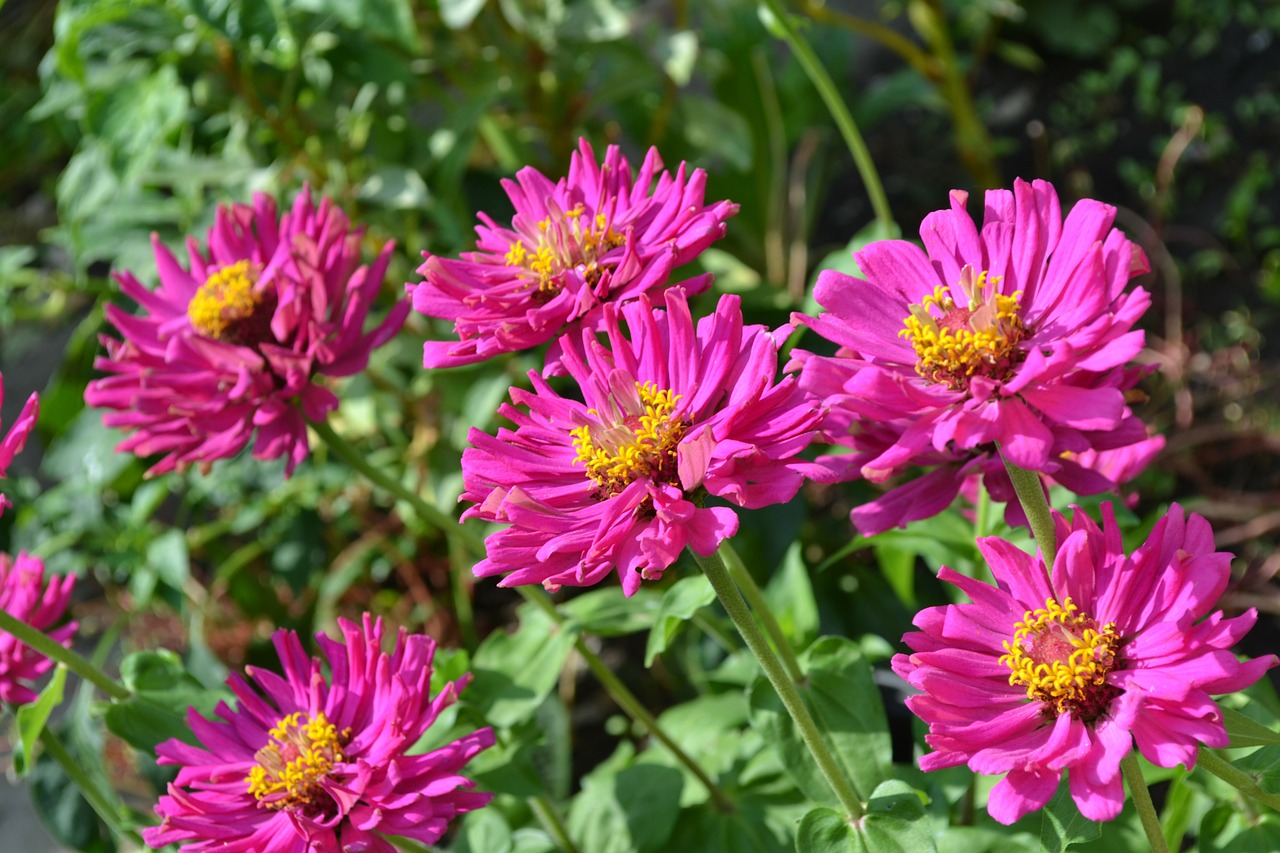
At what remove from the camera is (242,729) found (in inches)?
33.3

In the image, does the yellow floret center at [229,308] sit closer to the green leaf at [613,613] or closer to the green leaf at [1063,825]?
the green leaf at [613,613]

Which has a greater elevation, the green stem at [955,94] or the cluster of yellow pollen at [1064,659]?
the cluster of yellow pollen at [1064,659]

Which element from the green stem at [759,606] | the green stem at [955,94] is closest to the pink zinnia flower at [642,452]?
the green stem at [759,606]

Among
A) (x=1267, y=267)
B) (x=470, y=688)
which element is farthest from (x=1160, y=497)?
(x=470, y=688)

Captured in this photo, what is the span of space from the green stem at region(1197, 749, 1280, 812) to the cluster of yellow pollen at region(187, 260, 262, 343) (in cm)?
73

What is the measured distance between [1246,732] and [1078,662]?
0.42 ft

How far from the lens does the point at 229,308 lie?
96 centimetres

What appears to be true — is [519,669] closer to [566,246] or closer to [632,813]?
[632,813]

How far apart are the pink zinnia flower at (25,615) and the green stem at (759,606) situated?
1.82ft

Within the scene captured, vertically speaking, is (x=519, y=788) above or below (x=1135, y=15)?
above

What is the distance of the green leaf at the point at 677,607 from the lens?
788 mm

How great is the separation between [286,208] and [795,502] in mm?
697

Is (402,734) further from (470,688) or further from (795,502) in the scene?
(795,502)

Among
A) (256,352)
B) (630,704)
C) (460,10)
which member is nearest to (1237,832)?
(630,704)
